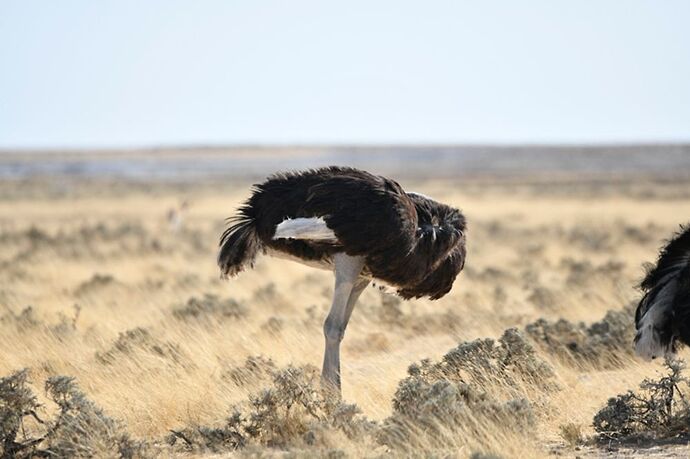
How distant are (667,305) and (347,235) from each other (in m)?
2.12

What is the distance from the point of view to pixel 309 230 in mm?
7793

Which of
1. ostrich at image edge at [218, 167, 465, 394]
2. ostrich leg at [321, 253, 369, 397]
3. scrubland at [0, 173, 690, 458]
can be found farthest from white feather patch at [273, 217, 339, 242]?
scrubland at [0, 173, 690, 458]

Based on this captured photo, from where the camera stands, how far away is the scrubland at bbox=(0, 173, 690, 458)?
704 cm

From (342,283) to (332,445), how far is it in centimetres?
146

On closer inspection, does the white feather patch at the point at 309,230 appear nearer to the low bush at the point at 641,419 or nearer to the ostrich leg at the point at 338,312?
the ostrich leg at the point at 338,312

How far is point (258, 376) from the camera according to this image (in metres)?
9.07

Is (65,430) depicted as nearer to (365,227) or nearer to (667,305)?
(365,227)

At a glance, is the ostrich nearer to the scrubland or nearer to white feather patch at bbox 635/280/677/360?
white feather patch at bbox 635/280/677/360

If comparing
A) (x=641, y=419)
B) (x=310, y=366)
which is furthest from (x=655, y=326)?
(x=310, y=366)

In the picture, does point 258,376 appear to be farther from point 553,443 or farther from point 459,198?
point 459,198

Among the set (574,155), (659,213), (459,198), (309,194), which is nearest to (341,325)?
(309,194)

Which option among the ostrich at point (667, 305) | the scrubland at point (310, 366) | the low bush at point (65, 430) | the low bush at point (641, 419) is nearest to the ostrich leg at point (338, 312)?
the scrubland at point (310, 366)

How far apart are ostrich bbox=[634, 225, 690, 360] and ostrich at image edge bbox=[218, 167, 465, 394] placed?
1.46 m

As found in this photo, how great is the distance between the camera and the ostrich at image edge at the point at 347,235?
7.70 m
